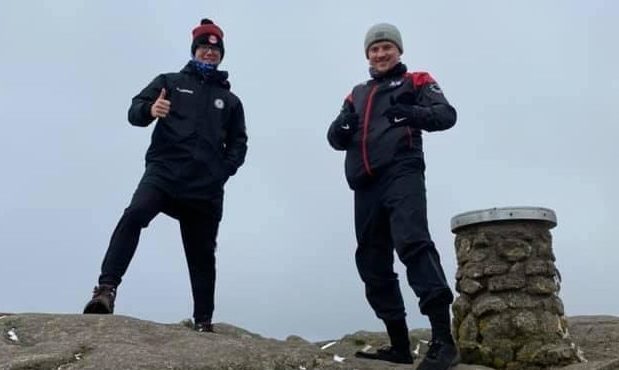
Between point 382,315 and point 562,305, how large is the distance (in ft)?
6.96

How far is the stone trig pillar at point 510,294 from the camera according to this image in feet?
23.1

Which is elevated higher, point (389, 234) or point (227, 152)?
point (227, 152)

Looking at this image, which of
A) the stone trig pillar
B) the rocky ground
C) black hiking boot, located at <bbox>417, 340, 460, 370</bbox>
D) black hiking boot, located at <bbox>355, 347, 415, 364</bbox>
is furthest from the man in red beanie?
the stone trig pillar

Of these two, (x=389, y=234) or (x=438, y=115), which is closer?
(x=438, y=115)

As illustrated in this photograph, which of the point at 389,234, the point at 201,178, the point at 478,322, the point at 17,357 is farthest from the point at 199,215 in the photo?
the point at 478,322

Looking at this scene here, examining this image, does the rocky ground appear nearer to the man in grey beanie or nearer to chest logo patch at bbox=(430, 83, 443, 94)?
the man in grey beanie

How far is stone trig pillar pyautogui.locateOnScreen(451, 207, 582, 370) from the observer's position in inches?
277

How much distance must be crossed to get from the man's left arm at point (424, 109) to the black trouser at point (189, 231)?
1.70 meters

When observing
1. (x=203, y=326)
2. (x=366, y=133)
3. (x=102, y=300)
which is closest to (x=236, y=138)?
(x=366, y=133)

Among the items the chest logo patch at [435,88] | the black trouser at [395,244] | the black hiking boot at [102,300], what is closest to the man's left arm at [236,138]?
the black trouser at [395,244]

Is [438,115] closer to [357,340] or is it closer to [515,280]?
[515,280]

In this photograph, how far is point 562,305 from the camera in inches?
292

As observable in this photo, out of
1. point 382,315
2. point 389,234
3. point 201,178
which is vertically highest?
point 201,178

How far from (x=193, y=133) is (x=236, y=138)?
1.72 ft
